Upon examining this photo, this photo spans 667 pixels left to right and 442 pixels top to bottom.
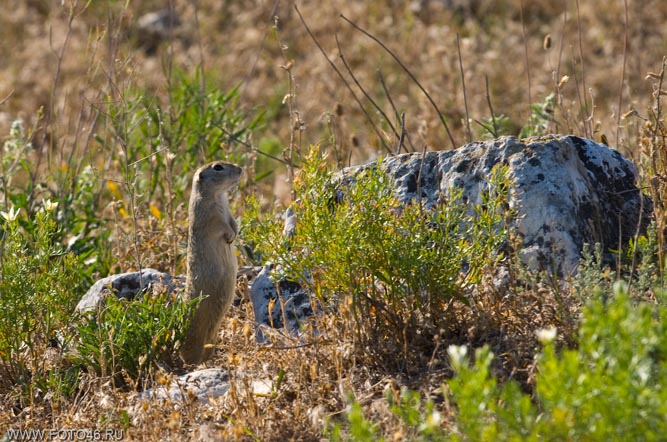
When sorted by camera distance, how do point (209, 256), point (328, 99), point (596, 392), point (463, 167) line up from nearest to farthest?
point (596, 392), point (463, 167), point (209, 256), point (328, 99)

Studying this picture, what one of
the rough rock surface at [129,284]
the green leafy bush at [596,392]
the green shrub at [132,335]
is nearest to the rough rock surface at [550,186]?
the green shrub at [132,335]

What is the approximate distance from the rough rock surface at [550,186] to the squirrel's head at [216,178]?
2.36 feet

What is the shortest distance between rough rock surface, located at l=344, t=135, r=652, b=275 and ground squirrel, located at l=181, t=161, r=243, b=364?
73cm

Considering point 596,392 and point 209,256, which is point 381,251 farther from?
point 596,392

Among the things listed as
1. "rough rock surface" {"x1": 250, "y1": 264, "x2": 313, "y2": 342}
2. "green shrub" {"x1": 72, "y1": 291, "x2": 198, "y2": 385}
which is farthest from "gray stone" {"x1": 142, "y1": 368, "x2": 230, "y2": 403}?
"rough rock surface" {"x1": 250, "y1": 264, "x2": 313, "y2": 342}

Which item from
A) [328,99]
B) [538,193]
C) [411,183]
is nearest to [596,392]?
[538,193]

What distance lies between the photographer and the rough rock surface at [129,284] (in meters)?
4.77

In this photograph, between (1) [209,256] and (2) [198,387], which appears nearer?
(2) [198,387]

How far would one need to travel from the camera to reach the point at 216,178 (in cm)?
475

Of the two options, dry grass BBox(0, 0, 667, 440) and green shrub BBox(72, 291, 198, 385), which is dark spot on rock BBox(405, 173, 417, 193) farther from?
green shrub BBox(72, 291, 198, 385)

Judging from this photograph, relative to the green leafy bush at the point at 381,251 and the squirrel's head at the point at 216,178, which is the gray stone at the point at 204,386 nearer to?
the green leafy bush at the point at 381,251

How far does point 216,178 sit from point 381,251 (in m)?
1.30

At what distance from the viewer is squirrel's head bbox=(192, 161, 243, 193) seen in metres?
4.73

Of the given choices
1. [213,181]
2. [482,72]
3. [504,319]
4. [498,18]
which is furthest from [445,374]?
[498,18]
